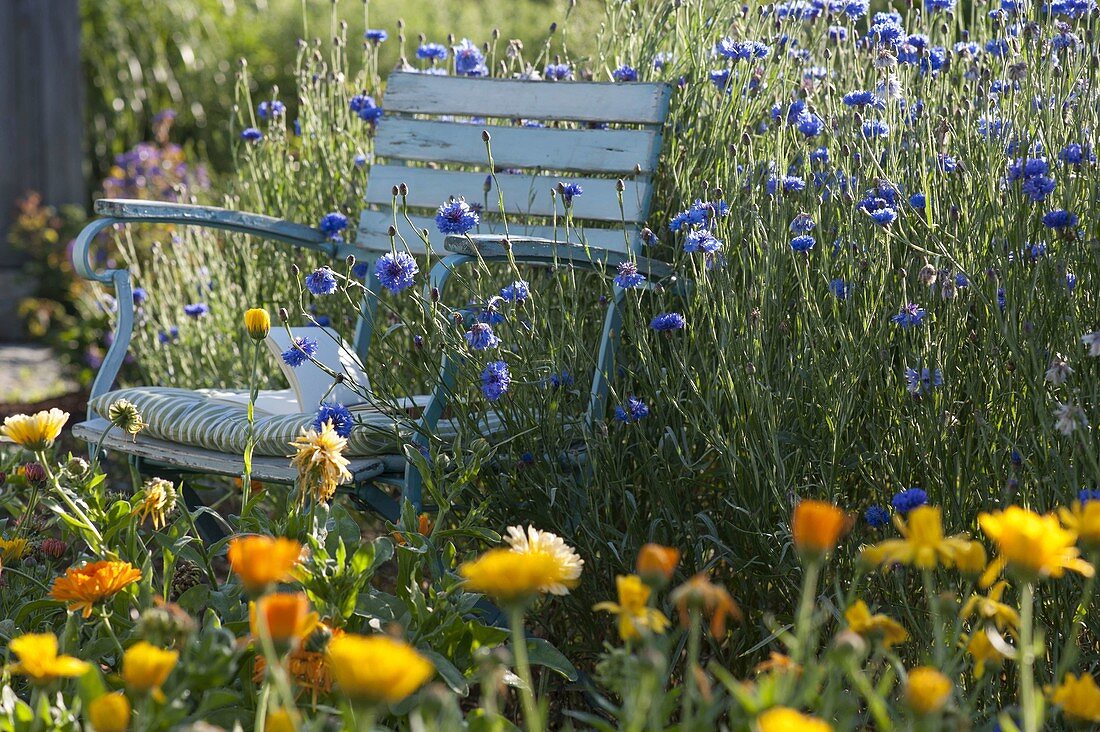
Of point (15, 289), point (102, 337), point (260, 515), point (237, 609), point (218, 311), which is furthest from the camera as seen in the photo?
point (15, 289)

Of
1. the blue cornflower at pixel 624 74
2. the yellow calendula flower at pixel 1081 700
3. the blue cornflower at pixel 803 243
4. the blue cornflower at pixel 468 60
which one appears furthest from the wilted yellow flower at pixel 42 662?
the blue cornflower at pixel 468 60

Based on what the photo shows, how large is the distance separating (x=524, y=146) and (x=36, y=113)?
148 inches

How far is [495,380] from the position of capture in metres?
1.82

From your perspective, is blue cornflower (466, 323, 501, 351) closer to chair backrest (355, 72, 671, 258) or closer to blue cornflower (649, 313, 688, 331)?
blue cornflower (649, 313, 688, 331)

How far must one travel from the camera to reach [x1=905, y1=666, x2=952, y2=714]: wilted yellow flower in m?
0.87

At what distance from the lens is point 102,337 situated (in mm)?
4109

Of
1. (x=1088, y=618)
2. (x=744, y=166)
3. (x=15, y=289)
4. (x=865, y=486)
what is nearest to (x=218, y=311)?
(x=744, y=166)

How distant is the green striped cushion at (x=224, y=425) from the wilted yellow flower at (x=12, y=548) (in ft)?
1.25

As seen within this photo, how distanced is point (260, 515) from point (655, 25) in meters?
1.50

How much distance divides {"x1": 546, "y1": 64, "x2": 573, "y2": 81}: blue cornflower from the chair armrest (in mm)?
719

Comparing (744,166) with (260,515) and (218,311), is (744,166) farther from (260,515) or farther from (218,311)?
(218,311)

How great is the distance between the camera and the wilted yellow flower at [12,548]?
65.1 inches

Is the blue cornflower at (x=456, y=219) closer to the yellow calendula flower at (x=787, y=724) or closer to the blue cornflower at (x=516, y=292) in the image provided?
the blue cornflower at (x=516, y=292)

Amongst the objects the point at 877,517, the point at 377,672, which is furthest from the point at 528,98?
the point at 377,672
